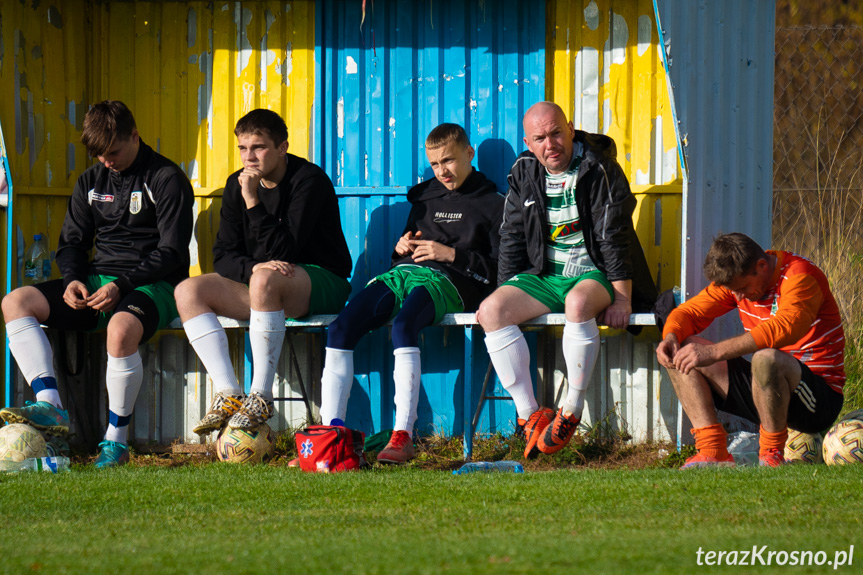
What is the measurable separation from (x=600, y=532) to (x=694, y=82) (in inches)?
117

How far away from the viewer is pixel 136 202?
18.6ft

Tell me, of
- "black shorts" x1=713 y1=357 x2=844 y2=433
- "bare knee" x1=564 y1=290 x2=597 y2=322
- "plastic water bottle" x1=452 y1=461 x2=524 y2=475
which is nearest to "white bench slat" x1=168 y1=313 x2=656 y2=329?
"bare knee" x1=564 y1=290 x2=597 y2=322

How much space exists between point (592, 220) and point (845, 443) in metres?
→ 1.63

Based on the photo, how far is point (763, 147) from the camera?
218 inches

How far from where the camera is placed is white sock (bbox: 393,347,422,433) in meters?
4.96

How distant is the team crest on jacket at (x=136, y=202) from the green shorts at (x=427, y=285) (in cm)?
141

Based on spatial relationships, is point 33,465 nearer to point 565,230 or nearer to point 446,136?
point 446,136

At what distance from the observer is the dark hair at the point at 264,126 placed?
216 inches

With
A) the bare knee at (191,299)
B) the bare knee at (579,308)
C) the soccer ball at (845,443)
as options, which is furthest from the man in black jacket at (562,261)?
the bare knee at (191,299)

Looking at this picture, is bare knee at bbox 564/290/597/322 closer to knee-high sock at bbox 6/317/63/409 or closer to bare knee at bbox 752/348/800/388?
bare knee at bbox 752/348/800/388

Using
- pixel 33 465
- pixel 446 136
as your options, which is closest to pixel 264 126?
pixel 446 136

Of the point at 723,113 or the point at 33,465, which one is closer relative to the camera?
the point at 33,465

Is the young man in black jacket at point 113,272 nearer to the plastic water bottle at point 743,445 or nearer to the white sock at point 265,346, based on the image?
the white sock at point 265,346

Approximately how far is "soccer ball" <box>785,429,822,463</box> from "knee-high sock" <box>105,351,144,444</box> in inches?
128
